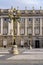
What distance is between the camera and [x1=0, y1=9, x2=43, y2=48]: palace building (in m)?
62.5

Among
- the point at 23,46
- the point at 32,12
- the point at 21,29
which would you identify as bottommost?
the point at 23,46

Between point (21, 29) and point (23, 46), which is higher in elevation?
point (21, 29)

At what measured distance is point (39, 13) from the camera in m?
62.9

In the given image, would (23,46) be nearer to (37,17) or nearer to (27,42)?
(27,42)

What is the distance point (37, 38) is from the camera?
205 ft

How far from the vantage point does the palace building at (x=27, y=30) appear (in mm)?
62531

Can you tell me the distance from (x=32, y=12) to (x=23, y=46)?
27.6 feet

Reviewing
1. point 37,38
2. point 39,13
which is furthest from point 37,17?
point 37,38

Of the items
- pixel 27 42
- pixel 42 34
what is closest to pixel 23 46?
pixel 27 42

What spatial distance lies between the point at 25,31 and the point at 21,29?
1.08 metres

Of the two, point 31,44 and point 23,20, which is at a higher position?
point 23,20

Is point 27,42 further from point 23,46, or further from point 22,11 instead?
point 22,11

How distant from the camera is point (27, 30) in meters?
63.4

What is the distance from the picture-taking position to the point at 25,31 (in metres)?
63.4
